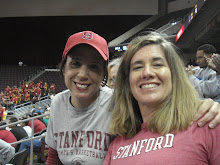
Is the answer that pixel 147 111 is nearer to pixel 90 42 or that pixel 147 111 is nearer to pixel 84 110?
pixel 84 110

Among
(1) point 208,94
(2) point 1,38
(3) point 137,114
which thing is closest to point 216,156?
(3) point 137,114

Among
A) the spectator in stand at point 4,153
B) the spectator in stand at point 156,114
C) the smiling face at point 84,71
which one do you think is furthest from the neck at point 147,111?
the spectator in stand at point 4,153

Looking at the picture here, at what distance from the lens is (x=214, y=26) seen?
7984mm

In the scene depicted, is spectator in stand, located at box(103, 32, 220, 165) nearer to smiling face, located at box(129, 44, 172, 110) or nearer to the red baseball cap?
smiling face, located at box(129, 44, 172, 110)

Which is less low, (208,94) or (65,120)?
(208,94)

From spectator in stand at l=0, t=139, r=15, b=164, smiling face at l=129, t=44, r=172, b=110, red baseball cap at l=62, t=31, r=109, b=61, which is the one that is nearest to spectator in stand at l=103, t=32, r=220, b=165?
smiling face at l=129, t=44, r=172, b=110

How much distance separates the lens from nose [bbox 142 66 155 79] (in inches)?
42.6

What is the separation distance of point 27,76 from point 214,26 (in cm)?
1396

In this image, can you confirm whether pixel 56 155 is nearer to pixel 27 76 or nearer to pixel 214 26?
pixel 214 26

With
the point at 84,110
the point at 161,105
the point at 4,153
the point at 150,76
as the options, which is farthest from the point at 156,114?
the point at 4,153

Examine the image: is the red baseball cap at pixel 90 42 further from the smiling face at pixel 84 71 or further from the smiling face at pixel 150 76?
the smiling face at pixel 150 76

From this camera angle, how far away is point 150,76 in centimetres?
109

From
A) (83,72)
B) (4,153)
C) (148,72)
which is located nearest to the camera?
(148,72)

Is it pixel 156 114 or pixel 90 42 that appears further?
pixel 90 42
